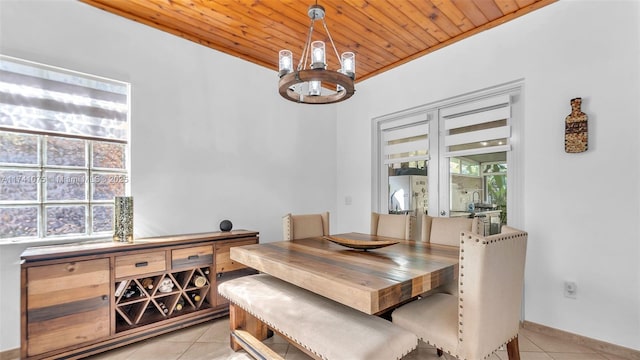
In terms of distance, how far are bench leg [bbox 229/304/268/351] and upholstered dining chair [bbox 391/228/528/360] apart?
117cm

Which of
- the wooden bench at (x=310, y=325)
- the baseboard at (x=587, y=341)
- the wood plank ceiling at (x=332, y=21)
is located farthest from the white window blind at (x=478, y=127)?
the wooden bench at (x=310, y=325)

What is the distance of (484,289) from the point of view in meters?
1.28

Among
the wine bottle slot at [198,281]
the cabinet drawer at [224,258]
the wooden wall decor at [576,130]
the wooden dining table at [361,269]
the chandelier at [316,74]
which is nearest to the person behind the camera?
the wooden dining table at [361,269]

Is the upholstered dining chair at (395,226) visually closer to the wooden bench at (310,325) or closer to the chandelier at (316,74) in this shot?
the wooden bench at (310,325)

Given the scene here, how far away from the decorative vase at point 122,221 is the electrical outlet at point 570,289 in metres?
3.47

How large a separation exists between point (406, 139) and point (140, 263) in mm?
3047

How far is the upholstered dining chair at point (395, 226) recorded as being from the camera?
257 cm

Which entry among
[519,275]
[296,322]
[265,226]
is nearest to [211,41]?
[265,226]

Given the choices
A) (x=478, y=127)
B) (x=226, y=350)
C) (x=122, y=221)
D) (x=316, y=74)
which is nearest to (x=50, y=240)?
(x=122, y=221)

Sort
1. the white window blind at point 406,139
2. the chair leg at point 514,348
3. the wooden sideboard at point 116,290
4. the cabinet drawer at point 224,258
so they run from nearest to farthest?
the chair leg at point 514,348, the wooden sideboard at point 116,290, the cabinet drawer at point 224,258, the white window blind at point 406,139

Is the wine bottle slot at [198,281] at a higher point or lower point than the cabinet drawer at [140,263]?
lower

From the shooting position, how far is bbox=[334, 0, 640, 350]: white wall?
202 centimetres

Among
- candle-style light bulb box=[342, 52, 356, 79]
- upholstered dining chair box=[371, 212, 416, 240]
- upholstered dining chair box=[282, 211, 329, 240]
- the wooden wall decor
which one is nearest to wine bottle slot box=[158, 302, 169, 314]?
upholstered dining chair box=[282, 211, 329, 240]

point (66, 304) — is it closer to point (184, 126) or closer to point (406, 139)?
point (184, 126)
